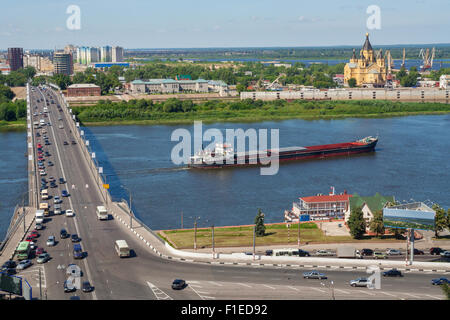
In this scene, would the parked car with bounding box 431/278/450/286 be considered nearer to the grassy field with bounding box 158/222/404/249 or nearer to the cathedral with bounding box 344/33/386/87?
the grassy field with bounding box 158/222/404/249

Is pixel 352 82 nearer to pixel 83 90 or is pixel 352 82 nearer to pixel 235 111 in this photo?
pixel 235 111

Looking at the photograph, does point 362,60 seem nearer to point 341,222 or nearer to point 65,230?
point 341,222

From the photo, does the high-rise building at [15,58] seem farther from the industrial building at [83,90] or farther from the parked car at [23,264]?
the parked car at [23,264]

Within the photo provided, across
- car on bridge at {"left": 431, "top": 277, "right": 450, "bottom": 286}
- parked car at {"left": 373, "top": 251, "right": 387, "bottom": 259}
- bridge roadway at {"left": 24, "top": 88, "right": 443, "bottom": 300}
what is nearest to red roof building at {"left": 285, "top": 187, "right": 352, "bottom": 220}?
parked car at {"left": 373, "top": 251, "right": 387, "bottom": 259}

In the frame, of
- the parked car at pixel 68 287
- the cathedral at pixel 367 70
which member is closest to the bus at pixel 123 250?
the parked car at pixel 68 287

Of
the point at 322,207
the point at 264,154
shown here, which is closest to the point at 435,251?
the point at 322,207
